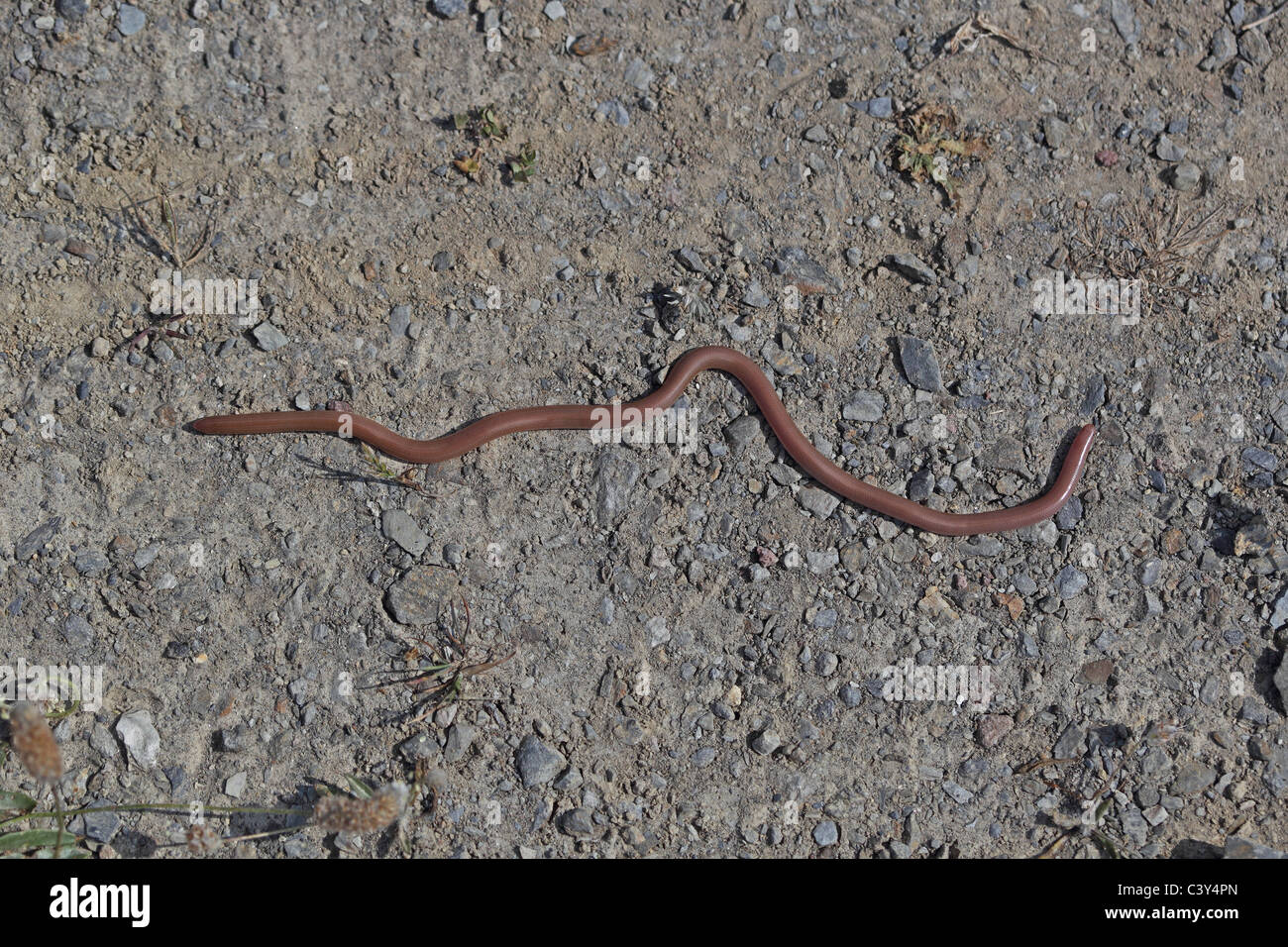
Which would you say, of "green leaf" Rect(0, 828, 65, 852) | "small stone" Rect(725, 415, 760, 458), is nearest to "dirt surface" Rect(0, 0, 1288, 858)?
"small stone" Rect(725, 415, 760, 458)

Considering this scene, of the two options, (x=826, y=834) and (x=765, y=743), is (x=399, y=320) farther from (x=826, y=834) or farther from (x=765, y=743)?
(x=826, y=834)

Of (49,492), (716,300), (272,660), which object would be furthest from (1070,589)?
(49,492)

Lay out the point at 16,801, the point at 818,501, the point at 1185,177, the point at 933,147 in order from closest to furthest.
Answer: the point at 16,801 → the point at 818,501 → the point at 933,147 → the point at 1185,177

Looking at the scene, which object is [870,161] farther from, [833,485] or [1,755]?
[1,755]

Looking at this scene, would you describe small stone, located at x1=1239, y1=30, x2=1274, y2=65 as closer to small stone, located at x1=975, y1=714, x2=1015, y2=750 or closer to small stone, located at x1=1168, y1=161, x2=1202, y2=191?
small stone, located at x1=1168, y1=161, x2=1202, y2=191

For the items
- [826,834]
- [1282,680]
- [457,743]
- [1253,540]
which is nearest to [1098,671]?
[1282,680]
